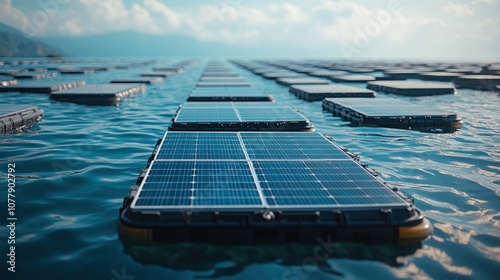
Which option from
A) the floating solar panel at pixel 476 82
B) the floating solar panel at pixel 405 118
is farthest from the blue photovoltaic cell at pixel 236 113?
the floating solar panel at pixel 476 82

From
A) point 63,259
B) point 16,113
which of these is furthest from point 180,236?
point 16,113

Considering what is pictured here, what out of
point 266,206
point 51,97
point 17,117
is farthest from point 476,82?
point 17,117

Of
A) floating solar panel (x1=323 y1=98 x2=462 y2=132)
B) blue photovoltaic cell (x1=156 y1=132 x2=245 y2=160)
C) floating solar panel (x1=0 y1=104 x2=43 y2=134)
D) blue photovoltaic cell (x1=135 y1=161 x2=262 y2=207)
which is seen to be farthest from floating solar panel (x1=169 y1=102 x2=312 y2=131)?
floating solar panel (x1=0 y1=104 x2=43 y2=134)

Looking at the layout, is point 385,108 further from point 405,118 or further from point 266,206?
point 266,206

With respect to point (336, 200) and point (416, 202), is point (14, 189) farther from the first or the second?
point (416, 202)

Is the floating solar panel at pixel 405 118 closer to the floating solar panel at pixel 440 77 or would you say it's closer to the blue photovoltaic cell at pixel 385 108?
the blue photovoltaic cell at pixel 385 108

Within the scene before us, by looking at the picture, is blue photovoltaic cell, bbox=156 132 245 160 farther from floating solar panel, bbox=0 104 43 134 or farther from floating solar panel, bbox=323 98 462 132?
floating solar panel, bbox=323 98 462 132
